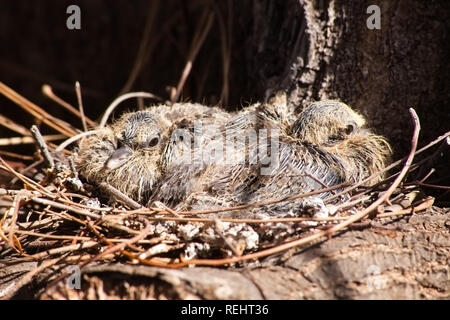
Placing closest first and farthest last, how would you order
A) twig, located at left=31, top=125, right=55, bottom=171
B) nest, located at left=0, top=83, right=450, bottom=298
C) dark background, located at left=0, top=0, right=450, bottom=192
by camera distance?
nest, located at left=0, top=83, right=450, bottom=298, twig, located at left=31, top=125, right=55, bottom=171, dark background, located at left=0, top=0, right=450, bottom=192

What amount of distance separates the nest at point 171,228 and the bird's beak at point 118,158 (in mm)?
80

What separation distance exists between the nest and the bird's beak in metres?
0.08

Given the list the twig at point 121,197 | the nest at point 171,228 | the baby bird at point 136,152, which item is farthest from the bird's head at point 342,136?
the twig at point 121,197

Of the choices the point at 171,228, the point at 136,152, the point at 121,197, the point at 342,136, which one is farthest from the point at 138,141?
the point at 342,136

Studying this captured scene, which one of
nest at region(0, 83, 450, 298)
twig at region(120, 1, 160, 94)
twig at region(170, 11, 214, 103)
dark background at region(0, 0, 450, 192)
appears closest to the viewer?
nest at region(0, 83, 450, 298)

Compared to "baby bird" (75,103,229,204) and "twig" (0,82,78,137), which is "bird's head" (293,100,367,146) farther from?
"twig" (0,82,78,137)

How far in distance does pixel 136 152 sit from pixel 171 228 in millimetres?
351

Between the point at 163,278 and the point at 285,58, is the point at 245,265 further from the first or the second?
the point at 285,58

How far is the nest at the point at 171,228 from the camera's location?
1.57 metres

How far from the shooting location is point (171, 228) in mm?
1682

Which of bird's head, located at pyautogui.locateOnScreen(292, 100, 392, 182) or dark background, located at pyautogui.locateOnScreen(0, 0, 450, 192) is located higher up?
dark background, located at pyautogui.locateOnScreen(0, 0, 450, 192)

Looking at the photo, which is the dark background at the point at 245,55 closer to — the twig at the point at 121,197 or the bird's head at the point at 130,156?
the bird's head at the point at 130,156

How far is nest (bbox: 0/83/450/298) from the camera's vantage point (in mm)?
1569

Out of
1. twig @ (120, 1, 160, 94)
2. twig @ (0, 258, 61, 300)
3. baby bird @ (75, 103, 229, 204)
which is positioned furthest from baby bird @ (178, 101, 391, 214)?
twig @ (120, 1, 160, 94)
